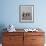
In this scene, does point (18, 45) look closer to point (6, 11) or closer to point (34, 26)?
point (34, 26)

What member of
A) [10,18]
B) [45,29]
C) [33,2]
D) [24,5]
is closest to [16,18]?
[10,18]

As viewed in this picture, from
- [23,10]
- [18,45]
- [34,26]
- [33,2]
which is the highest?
[33,2]

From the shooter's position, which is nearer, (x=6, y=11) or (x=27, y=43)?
(x=27, y=43)

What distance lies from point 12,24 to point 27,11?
0.61 m

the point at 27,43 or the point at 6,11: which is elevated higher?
the point at 6,11

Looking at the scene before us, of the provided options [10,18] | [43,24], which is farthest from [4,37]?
[43,24]

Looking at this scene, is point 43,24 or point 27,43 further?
point 43,24

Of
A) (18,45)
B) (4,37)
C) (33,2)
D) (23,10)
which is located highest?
(33,2)

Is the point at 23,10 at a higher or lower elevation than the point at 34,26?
higher

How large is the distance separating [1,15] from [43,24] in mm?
1331

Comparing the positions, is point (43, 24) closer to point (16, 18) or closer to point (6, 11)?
point (16, 18)

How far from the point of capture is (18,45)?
352cm

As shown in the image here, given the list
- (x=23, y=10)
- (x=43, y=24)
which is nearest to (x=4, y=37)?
(x=23, y=10)

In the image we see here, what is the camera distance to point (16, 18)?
13.1 feet
